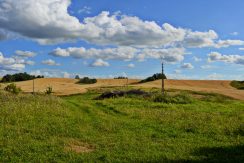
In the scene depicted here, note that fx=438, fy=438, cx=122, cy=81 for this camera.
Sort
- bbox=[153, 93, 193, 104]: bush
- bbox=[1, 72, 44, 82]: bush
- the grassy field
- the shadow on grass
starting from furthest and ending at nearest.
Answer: bbox=[1, 72, 44, 82]: bush, bbox=[153, 93, 193, 104]: bush, the grassy field, the shadow on grass

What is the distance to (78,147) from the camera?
15.8 meters

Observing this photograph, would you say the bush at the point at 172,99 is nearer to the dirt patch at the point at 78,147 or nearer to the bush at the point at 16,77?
the dirt patch at the point at 78,147

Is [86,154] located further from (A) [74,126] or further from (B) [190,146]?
(A) [74,126]

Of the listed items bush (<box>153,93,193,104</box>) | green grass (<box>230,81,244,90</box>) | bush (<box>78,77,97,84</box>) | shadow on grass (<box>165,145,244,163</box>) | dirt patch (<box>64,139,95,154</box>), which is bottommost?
shadow on grass (<box>165,145,244,163</box>)

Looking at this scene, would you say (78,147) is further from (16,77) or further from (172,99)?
(16,77)

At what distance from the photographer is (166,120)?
23.2 metres

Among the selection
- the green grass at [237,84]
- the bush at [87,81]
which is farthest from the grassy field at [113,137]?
the bush at [87,81]

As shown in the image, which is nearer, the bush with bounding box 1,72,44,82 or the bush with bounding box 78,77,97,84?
the bush with bounding box 78,77,97,84

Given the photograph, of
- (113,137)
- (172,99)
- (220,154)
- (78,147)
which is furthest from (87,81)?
(220,154)

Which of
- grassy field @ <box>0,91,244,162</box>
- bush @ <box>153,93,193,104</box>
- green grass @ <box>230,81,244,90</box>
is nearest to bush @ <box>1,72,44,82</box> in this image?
green grass @ <box>230,81,244,90</box>

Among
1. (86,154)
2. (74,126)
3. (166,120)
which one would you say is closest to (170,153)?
(86,154)

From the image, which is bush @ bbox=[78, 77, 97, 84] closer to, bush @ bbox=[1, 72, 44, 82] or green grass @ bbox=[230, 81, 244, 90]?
bush @ bbox=[1, 72, 44, 82]

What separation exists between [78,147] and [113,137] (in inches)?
90.1

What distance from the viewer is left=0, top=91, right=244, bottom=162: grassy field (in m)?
14.2
